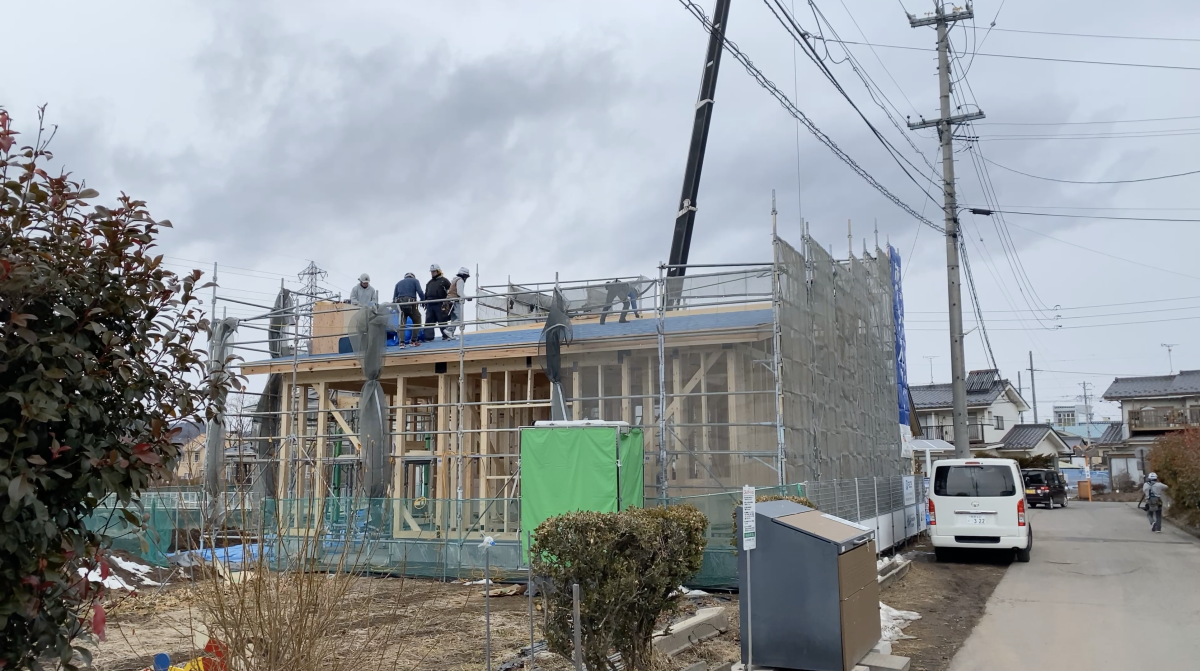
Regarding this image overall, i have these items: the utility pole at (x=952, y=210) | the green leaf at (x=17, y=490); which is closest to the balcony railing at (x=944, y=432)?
the utility pole at (x=952, y=210)

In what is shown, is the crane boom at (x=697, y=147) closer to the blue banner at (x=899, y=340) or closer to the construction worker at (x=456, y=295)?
the construction worker at (x=456, y=295)

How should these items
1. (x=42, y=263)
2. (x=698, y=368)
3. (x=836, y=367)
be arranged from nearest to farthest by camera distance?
(x=42, y=263) → (x=698, y=368) → (x=836, y=367)

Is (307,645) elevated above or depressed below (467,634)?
above

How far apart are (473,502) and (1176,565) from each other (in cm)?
1271

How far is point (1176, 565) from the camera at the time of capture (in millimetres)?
15891

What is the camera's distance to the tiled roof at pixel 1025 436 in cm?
5309

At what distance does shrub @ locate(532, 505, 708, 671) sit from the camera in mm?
6395

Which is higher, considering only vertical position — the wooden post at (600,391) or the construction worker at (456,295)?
the construction worker at (456,295)

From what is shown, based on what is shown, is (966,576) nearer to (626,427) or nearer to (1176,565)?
(1176,565)

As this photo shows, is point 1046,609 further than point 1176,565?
No

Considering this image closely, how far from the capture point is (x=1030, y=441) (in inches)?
2105

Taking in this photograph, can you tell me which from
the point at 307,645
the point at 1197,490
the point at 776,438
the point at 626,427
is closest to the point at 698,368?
the point at 776,438

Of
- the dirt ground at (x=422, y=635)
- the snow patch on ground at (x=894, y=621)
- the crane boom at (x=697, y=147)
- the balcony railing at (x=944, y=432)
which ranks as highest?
the crane boom at (x=697, y=147)

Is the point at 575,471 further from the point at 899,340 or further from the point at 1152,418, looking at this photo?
the point at 1152,418
